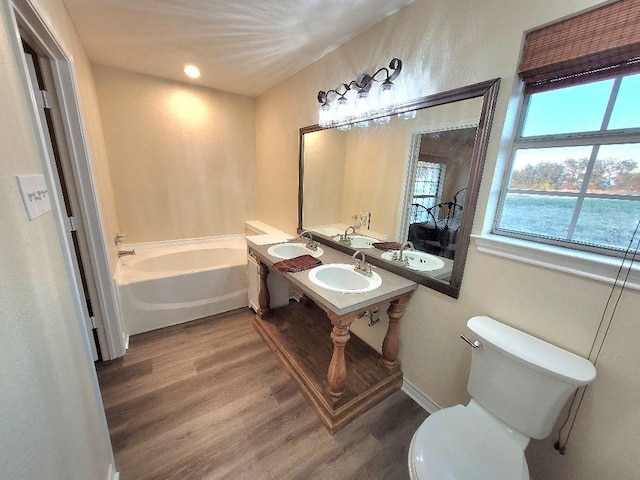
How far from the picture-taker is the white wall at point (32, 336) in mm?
518

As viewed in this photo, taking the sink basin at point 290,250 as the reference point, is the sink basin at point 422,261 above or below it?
above

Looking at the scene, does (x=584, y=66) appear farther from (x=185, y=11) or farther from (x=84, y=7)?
(x=84, y=7)

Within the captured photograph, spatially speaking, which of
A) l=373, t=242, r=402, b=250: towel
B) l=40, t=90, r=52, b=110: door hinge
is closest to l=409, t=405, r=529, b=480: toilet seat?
l=373, t=242, r=402, b=250: towel

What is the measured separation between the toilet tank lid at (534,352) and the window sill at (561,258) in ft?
1.06

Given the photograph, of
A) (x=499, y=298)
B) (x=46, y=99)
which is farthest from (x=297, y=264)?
(x=46, y=99)

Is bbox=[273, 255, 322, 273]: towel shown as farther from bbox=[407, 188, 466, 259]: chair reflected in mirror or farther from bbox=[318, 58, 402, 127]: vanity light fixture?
bbox=[318, 58, 402, 127]: vanity light fixture

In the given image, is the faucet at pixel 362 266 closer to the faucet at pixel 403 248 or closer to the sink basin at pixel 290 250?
the faucet at pixel 403 248

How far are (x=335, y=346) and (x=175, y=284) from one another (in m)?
1.72

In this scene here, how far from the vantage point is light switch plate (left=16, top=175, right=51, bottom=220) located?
2.18 feet

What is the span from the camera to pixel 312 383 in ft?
5.39

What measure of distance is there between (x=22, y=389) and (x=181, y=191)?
9.01 feet

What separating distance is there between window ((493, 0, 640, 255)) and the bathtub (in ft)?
7.95

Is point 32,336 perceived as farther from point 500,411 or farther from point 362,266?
point 500,411

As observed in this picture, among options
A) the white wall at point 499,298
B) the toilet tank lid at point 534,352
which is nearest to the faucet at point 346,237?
the white wall at point 499,298
